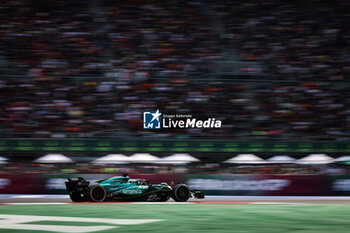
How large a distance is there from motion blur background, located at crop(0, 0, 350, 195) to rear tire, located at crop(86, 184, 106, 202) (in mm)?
6303

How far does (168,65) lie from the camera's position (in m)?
27.6

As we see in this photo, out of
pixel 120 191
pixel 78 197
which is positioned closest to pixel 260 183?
pixel 120 191

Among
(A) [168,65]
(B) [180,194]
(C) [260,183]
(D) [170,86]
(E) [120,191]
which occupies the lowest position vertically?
(B) [180,194]

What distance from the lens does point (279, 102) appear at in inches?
1049

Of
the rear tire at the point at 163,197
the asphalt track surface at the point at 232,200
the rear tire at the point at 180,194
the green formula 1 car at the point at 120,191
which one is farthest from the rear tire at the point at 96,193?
the rear tire at the point at 180,194

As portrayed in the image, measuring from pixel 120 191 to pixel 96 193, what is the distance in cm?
81

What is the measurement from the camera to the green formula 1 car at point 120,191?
52.3 feet

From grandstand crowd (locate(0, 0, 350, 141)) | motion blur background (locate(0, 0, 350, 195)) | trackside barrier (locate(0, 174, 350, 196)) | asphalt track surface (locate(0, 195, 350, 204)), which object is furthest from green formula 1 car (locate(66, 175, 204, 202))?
grandstand crowd (locate(0, 0, 350, 141))

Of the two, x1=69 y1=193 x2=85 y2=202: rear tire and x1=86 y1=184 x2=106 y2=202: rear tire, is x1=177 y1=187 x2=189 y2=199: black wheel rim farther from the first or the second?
x1=69 y1=193 x2=85 y2=202: rear tire

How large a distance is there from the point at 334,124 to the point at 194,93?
7464 millimetres

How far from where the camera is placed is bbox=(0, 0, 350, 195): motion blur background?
25250 mm

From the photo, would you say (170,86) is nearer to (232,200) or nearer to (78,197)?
(232,200)

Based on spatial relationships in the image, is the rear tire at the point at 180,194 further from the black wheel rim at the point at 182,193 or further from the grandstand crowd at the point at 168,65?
the grandstand crowd at the point at 168,65

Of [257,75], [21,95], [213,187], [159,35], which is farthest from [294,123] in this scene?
[21,95]
